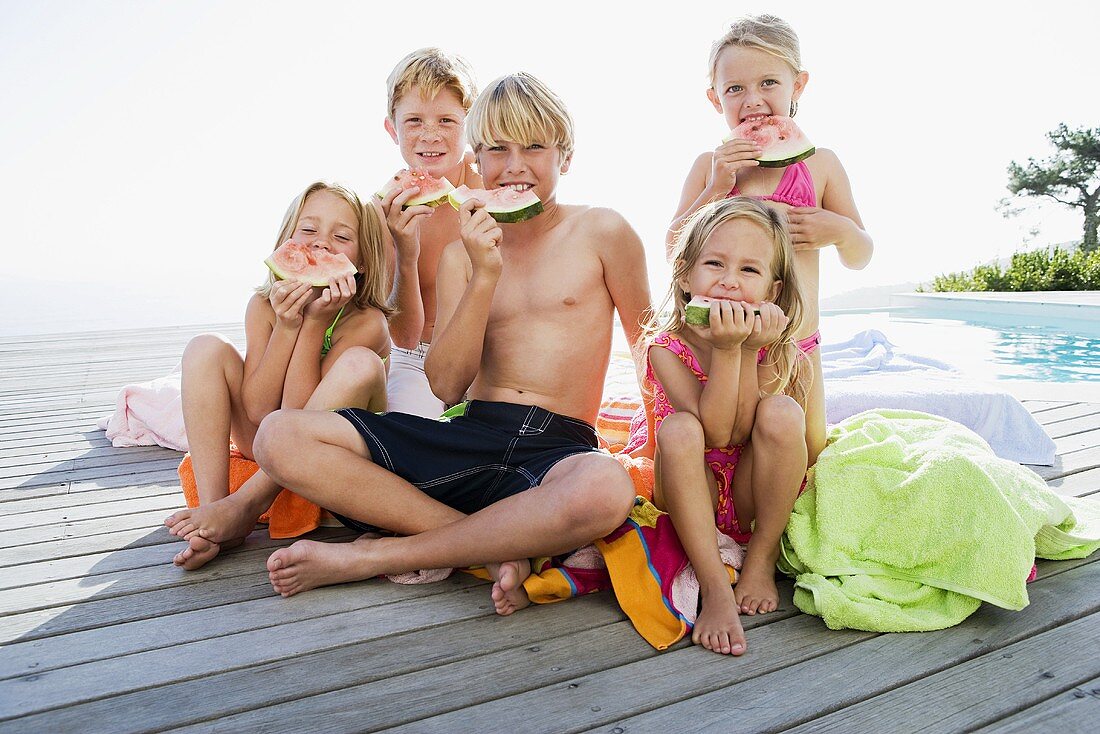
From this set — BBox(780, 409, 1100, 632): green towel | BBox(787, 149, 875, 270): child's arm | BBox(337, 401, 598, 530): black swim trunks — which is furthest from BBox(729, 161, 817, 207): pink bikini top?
BBox(337, 401, 598, 530): black swim trunks

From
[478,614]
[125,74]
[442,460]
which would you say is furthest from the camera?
[125,74]

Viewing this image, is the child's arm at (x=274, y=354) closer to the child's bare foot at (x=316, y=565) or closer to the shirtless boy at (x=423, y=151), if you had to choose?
the shirtless boy at (x=423, y=151)

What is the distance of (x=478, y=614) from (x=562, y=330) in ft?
3.53

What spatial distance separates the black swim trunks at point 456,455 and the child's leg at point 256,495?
0.20 meters

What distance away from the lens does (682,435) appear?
2.48 m

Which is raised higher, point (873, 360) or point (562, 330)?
point (562, 330)

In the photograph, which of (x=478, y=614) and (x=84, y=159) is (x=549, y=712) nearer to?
(x=478, y=614)

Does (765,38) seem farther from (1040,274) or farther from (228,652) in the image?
(1040,274)

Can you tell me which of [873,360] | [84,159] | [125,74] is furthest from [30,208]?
[873,360]

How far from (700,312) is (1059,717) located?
1312 millimetres

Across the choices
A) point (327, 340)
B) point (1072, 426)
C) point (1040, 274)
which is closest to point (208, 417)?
point (327, 340)

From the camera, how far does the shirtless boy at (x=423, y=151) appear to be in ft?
11.9

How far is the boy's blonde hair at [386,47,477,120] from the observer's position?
11.9 ft

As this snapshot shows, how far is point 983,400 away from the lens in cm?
390
